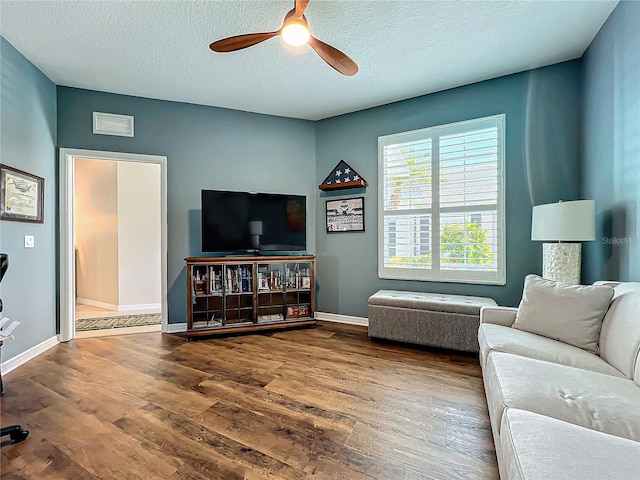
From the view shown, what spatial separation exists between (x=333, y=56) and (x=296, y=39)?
311 mm

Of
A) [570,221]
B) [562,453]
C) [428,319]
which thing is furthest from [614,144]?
[562,453]

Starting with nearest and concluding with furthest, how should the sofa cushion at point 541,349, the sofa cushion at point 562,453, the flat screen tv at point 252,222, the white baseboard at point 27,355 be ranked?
1. the sofa cushion at point 562,453
2. the sofa cushion at point 541,349
3. the white baseboard at point 27,355
4. the flat screen tv at point 252,222

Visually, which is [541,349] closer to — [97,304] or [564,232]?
[564,232]

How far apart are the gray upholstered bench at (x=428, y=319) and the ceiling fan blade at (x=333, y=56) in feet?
7.43

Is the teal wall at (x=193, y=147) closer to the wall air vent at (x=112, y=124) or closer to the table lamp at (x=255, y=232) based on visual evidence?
the wall air vent at (x=112, y=124)

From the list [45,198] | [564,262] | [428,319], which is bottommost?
[428,319]

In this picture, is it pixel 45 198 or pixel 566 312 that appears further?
pixel 45 198

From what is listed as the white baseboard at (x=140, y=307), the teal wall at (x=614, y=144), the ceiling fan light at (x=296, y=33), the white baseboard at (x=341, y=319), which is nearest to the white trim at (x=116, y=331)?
the white baseboard at (x=140, y=307)

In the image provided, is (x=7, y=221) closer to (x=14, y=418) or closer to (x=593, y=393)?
(x=14, y=418)

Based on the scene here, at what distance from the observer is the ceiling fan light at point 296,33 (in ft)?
6.57

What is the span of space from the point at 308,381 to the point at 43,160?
3477 mm

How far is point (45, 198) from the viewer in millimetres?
3100

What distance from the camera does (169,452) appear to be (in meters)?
1.54

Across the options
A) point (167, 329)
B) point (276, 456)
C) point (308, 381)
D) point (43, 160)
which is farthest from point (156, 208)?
point (276, 456)
